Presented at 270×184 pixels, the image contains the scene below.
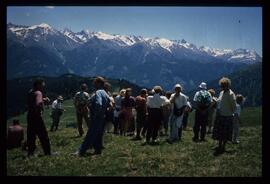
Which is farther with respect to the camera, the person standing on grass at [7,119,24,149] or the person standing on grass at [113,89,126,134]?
the person standing on grass at [113,89,126,134]

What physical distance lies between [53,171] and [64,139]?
5.35 meters

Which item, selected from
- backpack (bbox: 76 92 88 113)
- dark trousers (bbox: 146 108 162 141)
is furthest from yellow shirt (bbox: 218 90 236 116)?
backpack (bbox: 76 92 88 113)

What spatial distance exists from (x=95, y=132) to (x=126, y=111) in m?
4.79

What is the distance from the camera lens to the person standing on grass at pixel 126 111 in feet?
59.5

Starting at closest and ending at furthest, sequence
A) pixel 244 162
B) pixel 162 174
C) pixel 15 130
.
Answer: pixel 162 174 → pixel 244 162 → pixel 15 130

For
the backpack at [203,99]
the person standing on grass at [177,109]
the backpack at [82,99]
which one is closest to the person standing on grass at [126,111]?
the backpack at [82,99]

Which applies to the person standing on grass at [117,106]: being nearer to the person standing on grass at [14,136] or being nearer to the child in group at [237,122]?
the child in group at [237,122]

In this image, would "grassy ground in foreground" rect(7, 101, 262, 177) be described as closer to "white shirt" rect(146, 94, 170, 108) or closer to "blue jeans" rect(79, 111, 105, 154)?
"blue jeans" rect(79, 111, 105, 154)

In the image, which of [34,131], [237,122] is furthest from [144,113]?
[34,131]

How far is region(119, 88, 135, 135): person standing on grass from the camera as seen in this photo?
714 inches

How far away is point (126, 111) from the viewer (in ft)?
60.4

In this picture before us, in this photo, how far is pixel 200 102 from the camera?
1628cm
